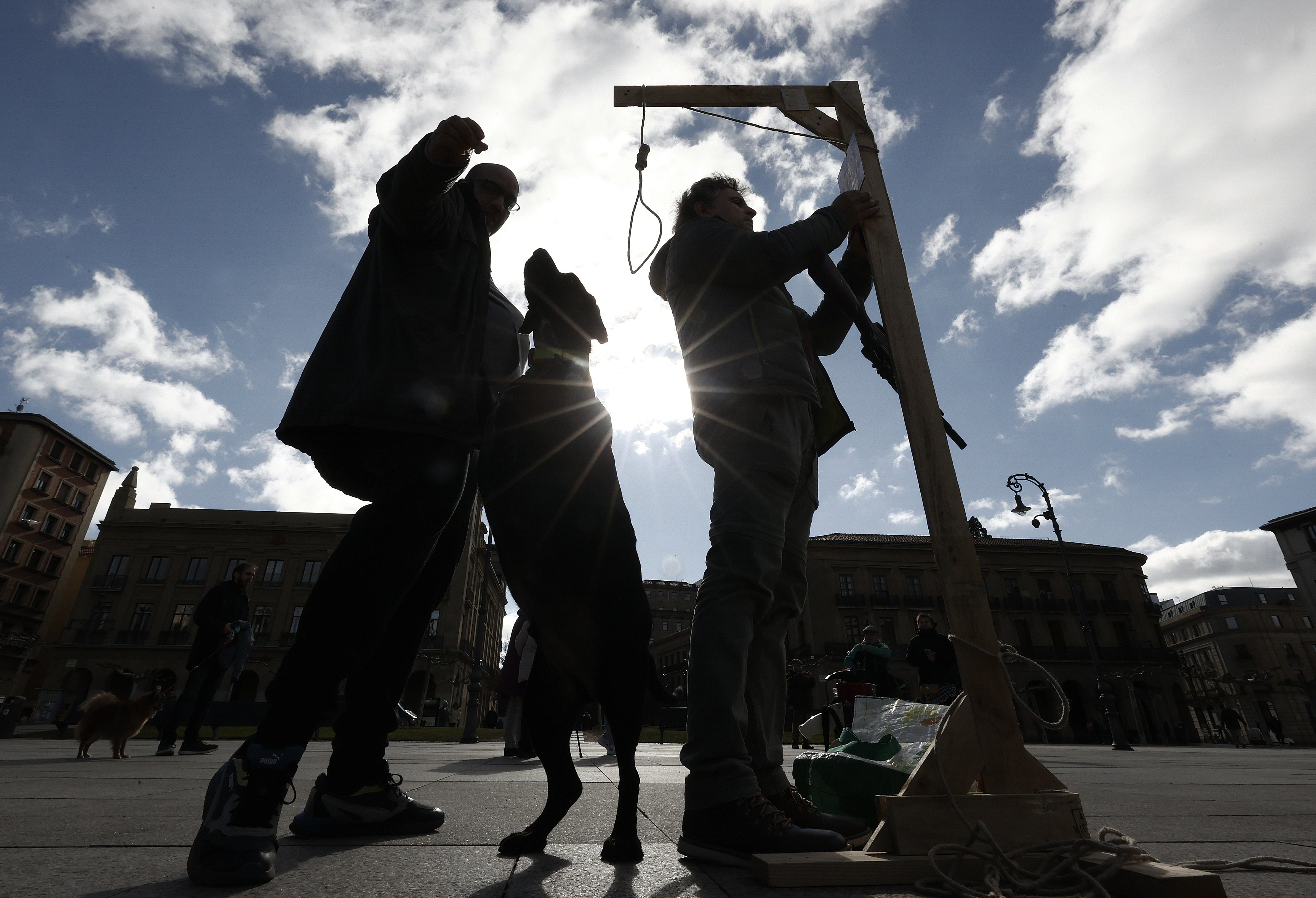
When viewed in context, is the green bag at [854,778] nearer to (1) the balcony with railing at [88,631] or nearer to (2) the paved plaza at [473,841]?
(2) the paved plaza at [473,841]

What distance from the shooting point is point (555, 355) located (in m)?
1.92

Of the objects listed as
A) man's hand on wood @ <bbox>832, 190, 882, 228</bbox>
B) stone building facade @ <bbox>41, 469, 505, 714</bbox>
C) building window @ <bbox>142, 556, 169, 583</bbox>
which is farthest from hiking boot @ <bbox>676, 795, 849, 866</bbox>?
building window @ <bbox>142, 556, 169, 583</bbox>

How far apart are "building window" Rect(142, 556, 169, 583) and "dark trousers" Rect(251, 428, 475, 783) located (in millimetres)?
51842

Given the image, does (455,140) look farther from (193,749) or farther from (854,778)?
(193,749)

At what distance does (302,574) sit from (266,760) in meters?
48.1

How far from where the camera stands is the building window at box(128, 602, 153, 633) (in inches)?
1635

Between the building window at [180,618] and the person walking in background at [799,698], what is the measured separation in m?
39.7

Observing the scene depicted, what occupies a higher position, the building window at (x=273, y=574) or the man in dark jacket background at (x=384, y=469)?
the building window at (x=273, y=574)

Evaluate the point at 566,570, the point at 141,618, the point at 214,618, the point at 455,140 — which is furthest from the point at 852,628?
the point at 455,140

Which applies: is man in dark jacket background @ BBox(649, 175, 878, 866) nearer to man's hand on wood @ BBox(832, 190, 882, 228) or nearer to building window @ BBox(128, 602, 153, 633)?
man's hand on wood @ BBox(832, 190, 882, 228)

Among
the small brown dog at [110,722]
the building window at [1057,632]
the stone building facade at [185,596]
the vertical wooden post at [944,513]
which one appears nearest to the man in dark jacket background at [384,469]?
the vertical wooden post at [944,513]

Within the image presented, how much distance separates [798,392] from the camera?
7.13ft

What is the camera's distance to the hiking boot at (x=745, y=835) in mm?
1464

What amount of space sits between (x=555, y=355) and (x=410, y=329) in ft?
1.36
